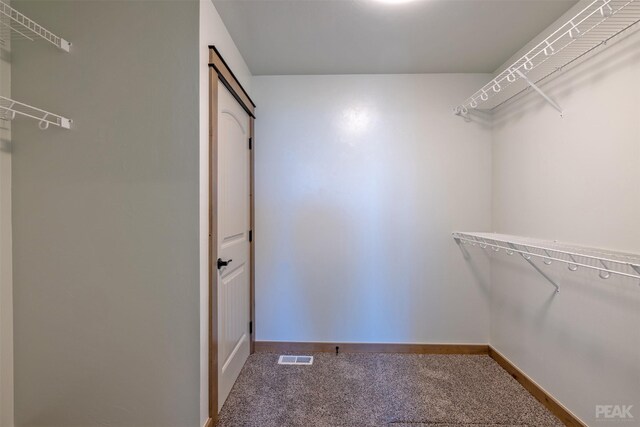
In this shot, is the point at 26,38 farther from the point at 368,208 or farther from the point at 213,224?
the point at 368,208

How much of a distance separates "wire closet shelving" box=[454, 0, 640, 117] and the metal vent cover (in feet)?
8.01

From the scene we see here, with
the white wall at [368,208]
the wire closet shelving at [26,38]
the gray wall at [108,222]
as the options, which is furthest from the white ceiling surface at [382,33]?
the wire closet shelving at [26,38]

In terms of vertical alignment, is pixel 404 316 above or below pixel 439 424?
above

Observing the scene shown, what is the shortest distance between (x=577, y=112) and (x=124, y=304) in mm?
2679

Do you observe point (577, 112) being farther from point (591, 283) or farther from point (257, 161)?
point (257, 161)

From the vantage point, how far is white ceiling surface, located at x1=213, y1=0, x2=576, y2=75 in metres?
1.68

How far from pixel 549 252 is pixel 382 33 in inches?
68.3

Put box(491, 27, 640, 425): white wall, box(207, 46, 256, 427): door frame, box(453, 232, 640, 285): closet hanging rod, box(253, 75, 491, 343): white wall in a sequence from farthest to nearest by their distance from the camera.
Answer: box(253, 75, 491, 343): white wall
box(207, 46, 256, 427): door frame
box(491, 27, 640, 425): white wall
box(453, 232, 640, 285): closet hanging rod

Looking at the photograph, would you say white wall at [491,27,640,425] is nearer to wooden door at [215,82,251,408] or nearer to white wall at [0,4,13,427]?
wooden door at [215,82,251,408]

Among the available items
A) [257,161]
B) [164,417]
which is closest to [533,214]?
[257,161]

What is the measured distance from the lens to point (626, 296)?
1.37m

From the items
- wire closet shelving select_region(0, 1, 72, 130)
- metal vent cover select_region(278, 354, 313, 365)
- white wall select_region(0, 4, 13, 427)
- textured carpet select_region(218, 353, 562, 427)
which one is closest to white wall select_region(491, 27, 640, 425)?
textured carpet select_region(218, 353, 562, 427)

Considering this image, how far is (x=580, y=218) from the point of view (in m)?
1.60

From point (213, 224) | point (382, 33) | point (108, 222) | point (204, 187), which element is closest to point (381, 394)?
point (213, 224)
